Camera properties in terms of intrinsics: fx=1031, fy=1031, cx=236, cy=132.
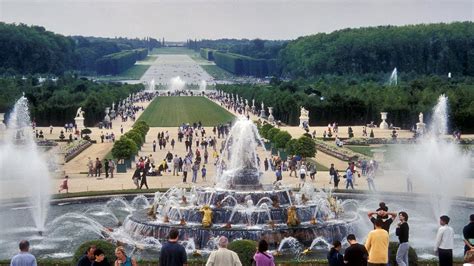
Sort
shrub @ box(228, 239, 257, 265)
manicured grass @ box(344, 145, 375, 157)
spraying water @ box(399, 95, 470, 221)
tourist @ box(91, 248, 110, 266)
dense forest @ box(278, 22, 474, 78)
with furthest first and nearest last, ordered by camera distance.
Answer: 1. dense forest @ box(278, 22, 474, 78)
2. manicured grass @ box(344, 145, 375, 157)
3. spraying water @ box(399, 95, 470, 221)
4. shrub @ box(228, 239, 257, 265)
5. tourist @ box(91, 248, 110, 266)

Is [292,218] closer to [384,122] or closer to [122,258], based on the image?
[122,258]

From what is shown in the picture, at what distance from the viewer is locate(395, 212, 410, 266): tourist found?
1511cm

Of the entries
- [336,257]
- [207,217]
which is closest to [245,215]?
[207,217]

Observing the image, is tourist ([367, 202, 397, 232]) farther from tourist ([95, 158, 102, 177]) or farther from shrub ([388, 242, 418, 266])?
tourist ([95, 158, 102, 177])

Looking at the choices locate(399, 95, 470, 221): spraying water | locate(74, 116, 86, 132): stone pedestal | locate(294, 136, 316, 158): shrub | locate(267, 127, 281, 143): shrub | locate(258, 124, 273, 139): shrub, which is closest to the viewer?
locate(399, 95, 470, 221): spraying water

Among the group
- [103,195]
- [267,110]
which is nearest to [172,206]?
[103,195]

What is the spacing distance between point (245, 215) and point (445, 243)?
921cm

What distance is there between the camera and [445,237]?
48.5ft

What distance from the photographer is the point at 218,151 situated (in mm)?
48625

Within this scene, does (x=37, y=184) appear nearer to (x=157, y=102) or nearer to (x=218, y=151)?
(x=218, y=151)

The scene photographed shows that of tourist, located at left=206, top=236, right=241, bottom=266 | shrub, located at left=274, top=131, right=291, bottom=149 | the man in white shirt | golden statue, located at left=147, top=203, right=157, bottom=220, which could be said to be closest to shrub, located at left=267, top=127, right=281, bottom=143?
shrub, located at left=274, top=131, right=291, bottom=149

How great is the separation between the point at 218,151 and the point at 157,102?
55.8m

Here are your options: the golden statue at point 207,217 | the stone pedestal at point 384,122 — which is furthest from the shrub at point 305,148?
the stone pedestal at point 384,122

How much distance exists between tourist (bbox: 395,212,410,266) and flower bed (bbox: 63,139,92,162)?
30.8 meters
